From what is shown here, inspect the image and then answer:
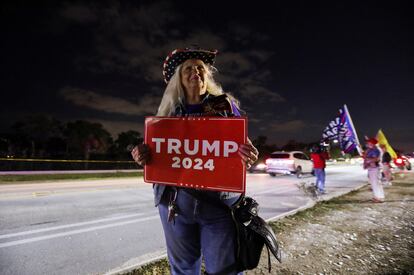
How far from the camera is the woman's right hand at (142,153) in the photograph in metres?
2.16

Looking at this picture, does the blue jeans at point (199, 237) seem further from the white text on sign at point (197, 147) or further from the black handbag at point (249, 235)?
the white text on sign at point (197, 147)

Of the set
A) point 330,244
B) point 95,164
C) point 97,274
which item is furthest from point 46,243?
point 95,164

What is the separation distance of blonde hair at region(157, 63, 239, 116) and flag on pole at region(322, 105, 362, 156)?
624 inches

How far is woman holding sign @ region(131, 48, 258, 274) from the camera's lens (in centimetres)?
185

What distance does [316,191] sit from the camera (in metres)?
10.7

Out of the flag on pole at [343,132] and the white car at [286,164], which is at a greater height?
the flag on pole at [343,132]

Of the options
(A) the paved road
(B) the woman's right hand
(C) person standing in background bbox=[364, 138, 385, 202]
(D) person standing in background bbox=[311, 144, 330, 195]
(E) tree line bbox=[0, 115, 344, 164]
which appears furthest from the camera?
(E) tree line bbox=[0, 115, 344, 164]

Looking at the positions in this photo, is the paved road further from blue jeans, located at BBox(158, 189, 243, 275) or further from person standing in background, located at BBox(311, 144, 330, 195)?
person standing in background, located at BBox(311, 144, 330, 195)

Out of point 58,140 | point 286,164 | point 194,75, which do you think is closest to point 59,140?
point 58,140

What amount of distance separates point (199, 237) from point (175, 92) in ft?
3.56

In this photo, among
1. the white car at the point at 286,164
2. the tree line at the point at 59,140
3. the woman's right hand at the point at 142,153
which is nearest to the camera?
the woman's right hand at the point at 142,153

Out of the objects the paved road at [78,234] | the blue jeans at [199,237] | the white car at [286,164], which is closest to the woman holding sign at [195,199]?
the blue jeans at [199,237]

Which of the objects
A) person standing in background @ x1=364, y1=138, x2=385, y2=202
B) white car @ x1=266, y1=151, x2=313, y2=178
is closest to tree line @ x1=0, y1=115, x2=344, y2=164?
white car @ x1=266, y1=151, x2=313, y2=178

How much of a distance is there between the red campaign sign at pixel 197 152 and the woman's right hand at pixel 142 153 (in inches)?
1.3
